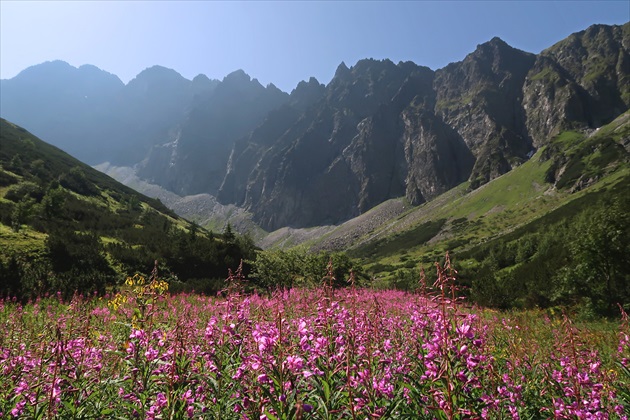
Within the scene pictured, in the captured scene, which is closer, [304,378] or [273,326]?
[304,378]

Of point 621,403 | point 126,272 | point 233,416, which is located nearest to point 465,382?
point 233,416

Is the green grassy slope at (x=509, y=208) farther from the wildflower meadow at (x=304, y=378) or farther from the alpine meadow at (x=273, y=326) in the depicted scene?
the wildflower meadow at (x=304, y=378)

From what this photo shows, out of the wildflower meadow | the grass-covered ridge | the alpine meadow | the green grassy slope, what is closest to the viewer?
the wildflower meadow

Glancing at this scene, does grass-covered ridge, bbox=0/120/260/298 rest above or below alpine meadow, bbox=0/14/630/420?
below

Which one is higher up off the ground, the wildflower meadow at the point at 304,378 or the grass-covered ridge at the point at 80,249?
the wildflower meadow at the point at 304,378

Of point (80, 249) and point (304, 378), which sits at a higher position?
point (304, 378)

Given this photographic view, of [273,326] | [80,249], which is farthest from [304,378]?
[80,249]

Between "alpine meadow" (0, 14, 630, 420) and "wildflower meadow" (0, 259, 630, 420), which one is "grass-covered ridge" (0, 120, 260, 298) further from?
"wildflower meadow" (0, 259, 630, 420)

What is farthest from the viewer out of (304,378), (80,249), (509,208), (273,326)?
(509,208)

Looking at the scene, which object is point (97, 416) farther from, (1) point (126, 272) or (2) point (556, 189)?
(2) point (556, 189)

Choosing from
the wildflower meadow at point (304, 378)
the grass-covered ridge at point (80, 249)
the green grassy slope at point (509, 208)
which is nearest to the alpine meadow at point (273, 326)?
the wildflower meadow at point (304, 378)

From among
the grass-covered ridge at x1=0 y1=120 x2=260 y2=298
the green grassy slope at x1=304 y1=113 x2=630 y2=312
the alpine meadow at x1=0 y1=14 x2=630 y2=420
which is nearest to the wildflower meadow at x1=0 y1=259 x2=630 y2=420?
Answer: the alpine meadow at x1=0 y1=14 x2=630 y2=420

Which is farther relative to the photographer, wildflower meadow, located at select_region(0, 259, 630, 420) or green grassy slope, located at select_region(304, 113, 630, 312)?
green grassy slope, located at select_region(304, 113, 630, 312)

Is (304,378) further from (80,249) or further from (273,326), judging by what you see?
(80,249)
